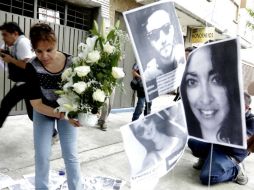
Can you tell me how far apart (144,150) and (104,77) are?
556mm

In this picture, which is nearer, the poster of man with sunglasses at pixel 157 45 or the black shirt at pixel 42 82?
the poster of man with sunglasses at pixel 157 45

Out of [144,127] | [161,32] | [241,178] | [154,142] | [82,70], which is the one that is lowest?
[241,178]

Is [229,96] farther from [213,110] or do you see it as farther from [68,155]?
[68,155]

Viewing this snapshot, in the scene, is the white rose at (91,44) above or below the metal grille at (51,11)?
below

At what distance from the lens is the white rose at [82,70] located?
1.94 metres

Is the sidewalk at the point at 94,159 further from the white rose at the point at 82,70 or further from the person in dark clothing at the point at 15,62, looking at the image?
the white rose at the point at 82,70

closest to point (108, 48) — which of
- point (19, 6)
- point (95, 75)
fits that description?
point (95, 75)

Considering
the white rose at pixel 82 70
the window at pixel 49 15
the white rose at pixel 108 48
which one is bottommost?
the white rose at pixel 82 70

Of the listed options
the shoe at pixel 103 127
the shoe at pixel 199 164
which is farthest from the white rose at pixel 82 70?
the shoe at pixel 103 127

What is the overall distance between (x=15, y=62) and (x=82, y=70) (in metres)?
1.97

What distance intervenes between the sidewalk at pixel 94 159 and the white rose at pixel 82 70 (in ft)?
5.68

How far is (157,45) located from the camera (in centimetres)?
195

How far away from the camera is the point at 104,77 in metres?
2.05

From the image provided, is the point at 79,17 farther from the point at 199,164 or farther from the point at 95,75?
the point at 95,75
